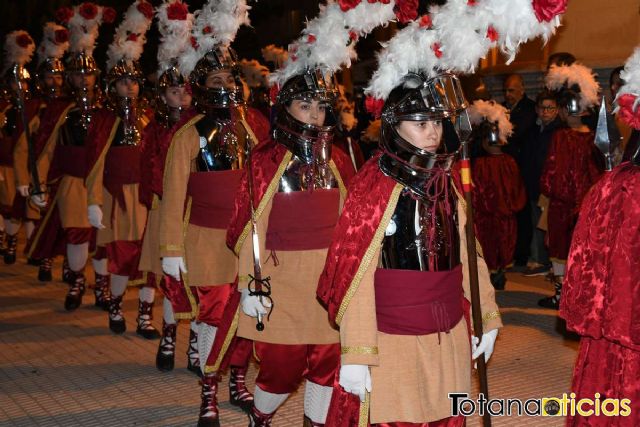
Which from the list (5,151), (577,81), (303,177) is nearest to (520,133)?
(577,81)

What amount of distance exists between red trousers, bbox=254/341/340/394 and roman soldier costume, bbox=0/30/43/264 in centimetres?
491

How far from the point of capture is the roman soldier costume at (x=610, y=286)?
3.20 metres

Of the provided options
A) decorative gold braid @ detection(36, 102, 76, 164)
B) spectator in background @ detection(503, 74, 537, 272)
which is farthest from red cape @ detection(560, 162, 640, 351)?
spectator in background @ detection(503, 74, 537, 272)

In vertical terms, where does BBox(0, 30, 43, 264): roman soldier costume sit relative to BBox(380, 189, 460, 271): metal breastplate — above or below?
above

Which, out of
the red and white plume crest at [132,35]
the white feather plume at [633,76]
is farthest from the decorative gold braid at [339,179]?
the red and white plume crest at [132,35]

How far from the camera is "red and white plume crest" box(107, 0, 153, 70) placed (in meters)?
7.14

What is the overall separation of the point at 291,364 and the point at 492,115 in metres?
4.94

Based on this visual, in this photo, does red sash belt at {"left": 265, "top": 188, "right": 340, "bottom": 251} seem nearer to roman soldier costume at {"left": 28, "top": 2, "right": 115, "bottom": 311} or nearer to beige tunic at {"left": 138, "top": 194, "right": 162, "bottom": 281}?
beige tunic at {"left": 138, "top": 194, "right": 162, "bottom": 281}

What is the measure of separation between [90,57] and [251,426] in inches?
176

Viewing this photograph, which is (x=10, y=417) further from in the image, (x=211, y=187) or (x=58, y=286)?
(x=58, y=286)

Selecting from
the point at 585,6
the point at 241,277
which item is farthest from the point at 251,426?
the point at 585,6

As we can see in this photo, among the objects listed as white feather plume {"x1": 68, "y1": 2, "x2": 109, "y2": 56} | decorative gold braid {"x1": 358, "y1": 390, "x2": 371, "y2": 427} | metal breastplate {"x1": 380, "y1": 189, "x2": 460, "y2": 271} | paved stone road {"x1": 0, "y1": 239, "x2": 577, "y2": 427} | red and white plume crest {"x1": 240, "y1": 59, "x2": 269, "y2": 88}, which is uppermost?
red and white plume crest {"x1": 240, "y1": 59, "x2": 269, "y2": 88}

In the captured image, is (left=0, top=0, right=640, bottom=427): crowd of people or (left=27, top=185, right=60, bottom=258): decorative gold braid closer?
(left=0, top=0, right=640, bottom=427): crowd of people

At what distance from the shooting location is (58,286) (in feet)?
29.8
